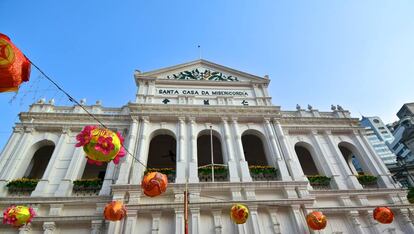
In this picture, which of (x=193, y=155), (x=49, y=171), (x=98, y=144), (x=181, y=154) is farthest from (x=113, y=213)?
(x=49, y=171)

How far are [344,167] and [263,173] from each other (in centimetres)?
595

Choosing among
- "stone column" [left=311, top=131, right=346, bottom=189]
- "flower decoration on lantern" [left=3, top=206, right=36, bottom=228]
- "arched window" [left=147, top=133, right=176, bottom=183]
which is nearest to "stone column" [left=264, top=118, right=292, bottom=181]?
"stone column" [left=311, top=131, right=346, bottom=189]

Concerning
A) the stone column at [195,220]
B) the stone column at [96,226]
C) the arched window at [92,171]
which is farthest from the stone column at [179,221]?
the arched window at [92,171]

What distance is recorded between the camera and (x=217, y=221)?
10773mm

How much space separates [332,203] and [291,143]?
4603 mm

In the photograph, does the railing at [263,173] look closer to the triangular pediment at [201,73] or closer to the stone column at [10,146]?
the triangular pediment at [201,73]

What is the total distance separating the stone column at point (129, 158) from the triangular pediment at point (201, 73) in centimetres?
566

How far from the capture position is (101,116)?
51.0ft

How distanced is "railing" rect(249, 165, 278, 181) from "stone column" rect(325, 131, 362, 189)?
4.88 metres

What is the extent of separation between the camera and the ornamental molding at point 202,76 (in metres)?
18.6

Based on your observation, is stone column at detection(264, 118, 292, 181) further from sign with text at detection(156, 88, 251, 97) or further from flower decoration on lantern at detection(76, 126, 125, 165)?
flower decoration on lantern at detection(76, 126, 125, 165)

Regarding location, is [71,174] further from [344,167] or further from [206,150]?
[344,167]

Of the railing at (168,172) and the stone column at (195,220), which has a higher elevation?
the railing at (168,172)

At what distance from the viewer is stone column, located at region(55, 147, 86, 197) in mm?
11633
